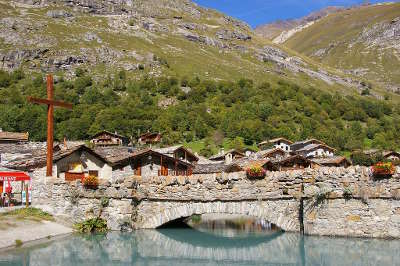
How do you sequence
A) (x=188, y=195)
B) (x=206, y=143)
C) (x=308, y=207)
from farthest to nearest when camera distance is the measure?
(x=206, y=143) < (x=188, y=195) < (x=308, y=207)

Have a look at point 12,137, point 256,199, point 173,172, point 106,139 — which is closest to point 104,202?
point 256,199

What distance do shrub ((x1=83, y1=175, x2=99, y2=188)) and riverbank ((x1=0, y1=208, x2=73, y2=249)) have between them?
103 inches

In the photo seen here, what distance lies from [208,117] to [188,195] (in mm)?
100360

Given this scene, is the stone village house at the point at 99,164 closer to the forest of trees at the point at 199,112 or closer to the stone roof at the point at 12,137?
the stone roof at the point at 12,137

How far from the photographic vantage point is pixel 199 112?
127 m

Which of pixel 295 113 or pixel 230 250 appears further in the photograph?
pixel 295 113

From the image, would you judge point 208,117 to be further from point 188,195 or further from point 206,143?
point 188,195

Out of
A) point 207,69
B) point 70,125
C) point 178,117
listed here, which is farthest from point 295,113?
point 70,125

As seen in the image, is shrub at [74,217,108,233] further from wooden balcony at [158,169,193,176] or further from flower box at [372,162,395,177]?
wooden balcony at [158,169,193,176]

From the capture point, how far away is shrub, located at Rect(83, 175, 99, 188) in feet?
81.1

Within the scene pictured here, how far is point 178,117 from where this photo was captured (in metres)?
122

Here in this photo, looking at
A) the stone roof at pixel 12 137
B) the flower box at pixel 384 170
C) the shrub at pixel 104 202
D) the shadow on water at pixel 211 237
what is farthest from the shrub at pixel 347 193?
the stone roof at pixel 12 137

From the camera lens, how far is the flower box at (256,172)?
71.8 ft

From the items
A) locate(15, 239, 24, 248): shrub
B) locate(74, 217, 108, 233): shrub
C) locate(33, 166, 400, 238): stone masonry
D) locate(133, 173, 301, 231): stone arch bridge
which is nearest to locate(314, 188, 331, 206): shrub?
locate(33, 166, 400, 238): stone masonry
